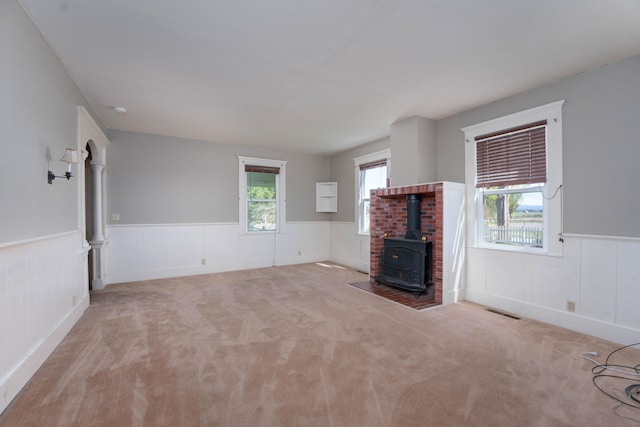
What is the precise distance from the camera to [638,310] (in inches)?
106

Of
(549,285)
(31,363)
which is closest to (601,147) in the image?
(549,285)

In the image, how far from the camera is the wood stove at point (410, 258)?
4.19 meters

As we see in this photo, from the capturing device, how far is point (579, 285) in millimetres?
3062

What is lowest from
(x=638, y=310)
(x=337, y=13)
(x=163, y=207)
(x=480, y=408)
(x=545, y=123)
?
(x=480, y=408)

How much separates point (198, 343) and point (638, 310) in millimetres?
4061

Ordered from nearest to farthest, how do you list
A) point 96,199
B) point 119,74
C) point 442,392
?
point 442,392 < point 119,74 < point 96,199

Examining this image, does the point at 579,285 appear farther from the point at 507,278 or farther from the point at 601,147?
the point at 601,147

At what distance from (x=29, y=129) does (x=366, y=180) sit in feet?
16.6

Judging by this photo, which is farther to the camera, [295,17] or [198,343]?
[198,343]

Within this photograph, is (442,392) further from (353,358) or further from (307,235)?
(307,235)

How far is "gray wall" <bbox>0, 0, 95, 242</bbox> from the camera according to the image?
6.33ft

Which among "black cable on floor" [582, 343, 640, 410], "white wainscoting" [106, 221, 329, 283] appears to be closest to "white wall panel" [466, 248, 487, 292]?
"black cable on floor" [582, 343, 640, 410]

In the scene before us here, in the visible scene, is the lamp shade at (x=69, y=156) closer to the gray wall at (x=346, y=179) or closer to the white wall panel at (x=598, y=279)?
the gray wall at (x=346, y=179)

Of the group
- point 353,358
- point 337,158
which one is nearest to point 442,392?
point 353,358
